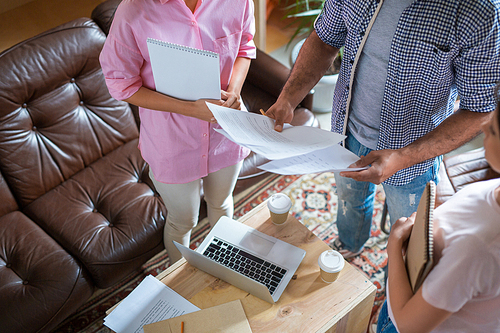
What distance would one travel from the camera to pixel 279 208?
1358mm

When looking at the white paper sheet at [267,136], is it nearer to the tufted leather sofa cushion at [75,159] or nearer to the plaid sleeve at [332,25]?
the plaid sleeve at [332,25]

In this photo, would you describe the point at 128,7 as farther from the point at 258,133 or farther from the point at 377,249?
the point at 377,249

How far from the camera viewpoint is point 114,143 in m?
2.03

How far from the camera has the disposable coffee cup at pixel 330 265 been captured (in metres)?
1.18

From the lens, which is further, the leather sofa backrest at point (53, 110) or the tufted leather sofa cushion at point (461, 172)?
the leather sofa backrest at point (53, 110)

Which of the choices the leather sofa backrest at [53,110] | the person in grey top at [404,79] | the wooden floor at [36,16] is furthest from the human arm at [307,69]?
the wooden floor at [36,16]

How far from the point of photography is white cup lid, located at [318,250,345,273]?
1181 millimetres

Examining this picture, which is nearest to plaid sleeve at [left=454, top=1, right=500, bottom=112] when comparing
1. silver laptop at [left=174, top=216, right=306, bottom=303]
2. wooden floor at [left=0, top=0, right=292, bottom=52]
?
silver laptop at [left=174, top=216, right=306, bottom=303]

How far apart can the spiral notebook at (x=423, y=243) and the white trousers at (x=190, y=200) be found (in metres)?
0.81

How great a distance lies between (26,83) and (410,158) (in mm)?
1617

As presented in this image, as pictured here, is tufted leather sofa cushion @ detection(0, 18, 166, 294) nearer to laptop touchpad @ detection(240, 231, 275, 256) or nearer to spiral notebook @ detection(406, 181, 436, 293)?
laptop touchpad @ detection(240, 231, 275, 256)

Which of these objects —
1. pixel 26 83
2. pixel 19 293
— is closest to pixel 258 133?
pixel 19 293

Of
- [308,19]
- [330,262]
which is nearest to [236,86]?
[330,262]

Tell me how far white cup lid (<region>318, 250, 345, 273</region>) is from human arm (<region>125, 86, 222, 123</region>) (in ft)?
1.81
